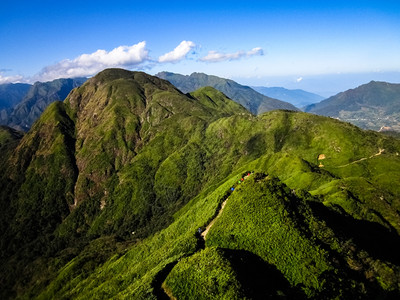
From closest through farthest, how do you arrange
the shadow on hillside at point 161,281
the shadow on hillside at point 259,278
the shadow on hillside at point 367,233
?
the shadow on hillside at point 259,278 < the shadow on hillside at point 161,281 < the shadow on hillside at point 367,233

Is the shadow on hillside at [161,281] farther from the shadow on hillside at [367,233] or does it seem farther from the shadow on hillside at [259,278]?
the shadow on hillside at [367,233]

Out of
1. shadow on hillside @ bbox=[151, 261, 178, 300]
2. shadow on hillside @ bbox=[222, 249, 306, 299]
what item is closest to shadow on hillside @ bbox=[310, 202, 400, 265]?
shadow on hillside @ bbox=[222, 249, 306, 299]

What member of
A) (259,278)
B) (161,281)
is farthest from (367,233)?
(161,281)

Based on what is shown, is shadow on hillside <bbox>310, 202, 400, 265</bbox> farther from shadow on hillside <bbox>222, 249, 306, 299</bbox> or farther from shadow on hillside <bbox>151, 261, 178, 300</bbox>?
shadow on hillside <bbox>151, 261, 178, 300</bbox>

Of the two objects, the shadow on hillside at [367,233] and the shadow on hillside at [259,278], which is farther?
the shadow on hillside at [367,233]

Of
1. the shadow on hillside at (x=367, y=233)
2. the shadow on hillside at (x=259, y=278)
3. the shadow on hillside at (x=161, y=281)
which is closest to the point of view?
the shadow on hillside at (x=259, y=278)

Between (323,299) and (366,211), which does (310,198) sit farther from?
(323,299)

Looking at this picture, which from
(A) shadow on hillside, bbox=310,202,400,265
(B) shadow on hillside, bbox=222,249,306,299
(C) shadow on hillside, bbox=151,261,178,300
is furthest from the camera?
(A) shadow on hillside, bbox=310,202,400,265

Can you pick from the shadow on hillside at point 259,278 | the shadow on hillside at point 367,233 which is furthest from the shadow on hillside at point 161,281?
the shadow on hillside at point 367,233
